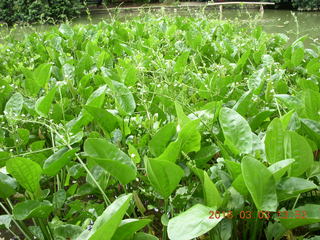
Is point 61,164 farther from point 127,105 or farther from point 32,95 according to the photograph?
point 32,95

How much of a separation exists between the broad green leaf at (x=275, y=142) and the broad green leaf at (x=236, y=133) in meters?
0.06

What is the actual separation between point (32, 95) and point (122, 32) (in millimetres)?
1495

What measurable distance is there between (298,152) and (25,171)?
64 cm

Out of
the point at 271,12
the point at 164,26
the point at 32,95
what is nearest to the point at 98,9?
the point at 271,12

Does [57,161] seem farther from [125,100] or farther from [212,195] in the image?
[212,195]

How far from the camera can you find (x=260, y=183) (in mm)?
725

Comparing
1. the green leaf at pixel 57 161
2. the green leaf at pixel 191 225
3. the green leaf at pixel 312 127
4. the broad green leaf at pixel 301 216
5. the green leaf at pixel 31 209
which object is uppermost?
the green leaf at pixel 312 127

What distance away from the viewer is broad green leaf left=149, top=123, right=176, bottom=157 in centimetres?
92

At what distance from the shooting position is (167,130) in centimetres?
92

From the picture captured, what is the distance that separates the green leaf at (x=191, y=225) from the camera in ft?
2.13

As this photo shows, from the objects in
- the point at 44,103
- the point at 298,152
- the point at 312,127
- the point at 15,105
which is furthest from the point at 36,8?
the point at 298,152

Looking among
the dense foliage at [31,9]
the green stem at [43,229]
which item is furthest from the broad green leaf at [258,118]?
the dense foliage at [31,9]

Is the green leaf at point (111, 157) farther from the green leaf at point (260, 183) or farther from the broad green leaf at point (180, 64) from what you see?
the broad green leaf at point (180, 64)

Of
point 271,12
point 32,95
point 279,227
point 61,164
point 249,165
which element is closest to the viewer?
point 249,165
